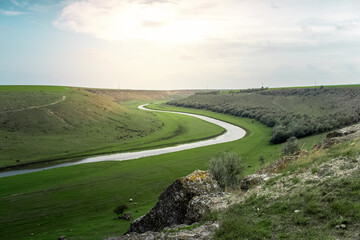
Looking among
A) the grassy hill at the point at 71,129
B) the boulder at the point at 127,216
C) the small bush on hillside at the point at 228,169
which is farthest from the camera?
the grassy hill at the point at 71,129

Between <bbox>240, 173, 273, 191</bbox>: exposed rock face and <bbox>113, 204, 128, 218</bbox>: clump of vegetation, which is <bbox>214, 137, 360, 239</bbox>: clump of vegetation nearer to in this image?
<bbox>240, 173, 273, 191</bbox>: exposed rock face

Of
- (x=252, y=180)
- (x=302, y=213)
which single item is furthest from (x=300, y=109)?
(x=302, y=213)

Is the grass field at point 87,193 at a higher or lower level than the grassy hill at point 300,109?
lower

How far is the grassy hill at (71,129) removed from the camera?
57338 millimetres

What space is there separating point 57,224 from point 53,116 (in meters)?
60.7

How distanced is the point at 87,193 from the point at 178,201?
2759 cm

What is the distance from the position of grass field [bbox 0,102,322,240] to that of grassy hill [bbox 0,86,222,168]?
13.3 metres

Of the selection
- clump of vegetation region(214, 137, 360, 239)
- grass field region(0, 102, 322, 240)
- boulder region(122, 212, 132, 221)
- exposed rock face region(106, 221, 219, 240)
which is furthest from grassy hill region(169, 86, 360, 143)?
exposed rock face region(106, 221, 219, 240)

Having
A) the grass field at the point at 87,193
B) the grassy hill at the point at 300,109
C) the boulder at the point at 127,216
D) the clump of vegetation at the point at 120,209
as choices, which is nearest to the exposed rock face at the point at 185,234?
the grass field at the point at 87,193

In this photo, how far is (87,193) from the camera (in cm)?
3506

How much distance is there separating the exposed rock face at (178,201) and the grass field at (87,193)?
12.0m

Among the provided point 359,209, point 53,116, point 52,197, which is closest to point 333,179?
point 359,209

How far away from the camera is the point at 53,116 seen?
7862 cm

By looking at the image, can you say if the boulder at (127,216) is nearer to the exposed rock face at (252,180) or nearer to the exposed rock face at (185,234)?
the exposed rock face at (185,234)
